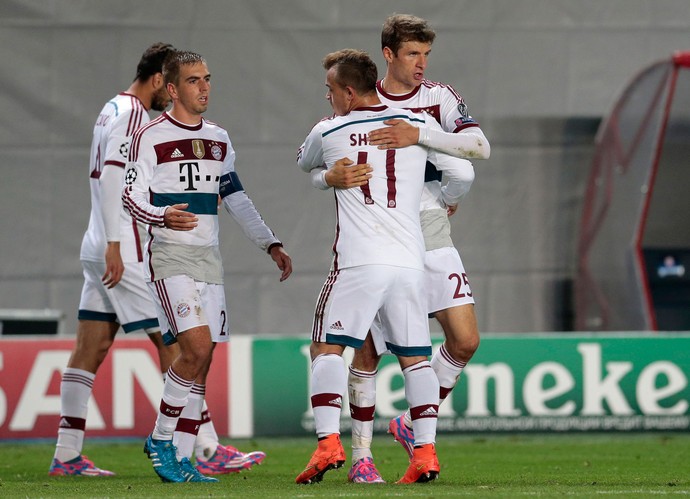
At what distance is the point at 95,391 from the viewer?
984 centimetres

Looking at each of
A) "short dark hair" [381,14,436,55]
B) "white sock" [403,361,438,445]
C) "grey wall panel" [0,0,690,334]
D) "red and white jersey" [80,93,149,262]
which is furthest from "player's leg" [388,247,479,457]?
"grey wall panel" [0,0,690,334]

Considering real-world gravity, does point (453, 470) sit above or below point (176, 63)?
below

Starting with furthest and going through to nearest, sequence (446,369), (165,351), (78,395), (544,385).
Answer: (544,385) → (78,395) → (165,351) → (446,369)

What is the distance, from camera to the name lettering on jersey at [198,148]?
6.06 m

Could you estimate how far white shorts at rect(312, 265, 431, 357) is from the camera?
5.39 m

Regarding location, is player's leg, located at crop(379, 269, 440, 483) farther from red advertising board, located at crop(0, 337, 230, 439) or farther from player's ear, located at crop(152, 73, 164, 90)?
red advertising board, located at crop(0, 337, 230, 439)

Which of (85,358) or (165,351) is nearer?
(165,351)

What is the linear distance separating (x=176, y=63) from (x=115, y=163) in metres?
0.87

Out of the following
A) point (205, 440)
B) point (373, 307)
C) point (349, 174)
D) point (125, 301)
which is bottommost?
point (205, 440)

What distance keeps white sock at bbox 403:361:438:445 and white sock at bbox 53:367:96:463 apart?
2157 millimetres

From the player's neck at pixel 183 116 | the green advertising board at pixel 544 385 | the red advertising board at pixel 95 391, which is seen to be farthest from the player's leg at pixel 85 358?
the green advertising board at pixel 544 385

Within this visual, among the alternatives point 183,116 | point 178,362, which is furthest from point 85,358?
point 183,116

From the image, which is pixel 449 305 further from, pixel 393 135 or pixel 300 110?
pixel 300 110

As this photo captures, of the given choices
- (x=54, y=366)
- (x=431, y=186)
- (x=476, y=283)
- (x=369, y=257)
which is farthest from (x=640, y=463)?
(x=476, y=283)
